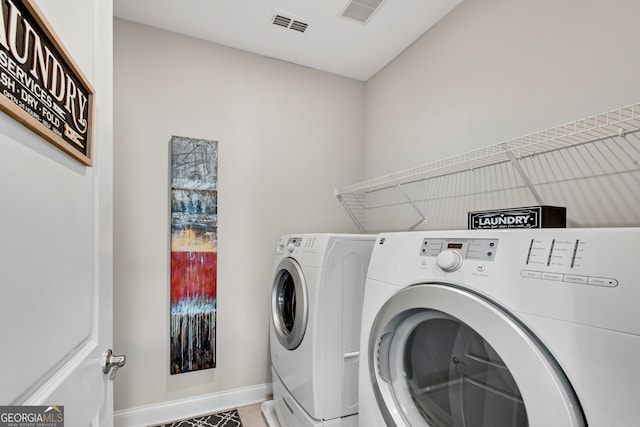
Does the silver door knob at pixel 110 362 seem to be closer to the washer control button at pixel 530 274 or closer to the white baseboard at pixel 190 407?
the washer control button at pixel 530 274

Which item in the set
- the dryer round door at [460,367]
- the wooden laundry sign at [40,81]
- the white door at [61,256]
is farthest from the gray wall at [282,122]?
the wooden laundry sign at [40,81]

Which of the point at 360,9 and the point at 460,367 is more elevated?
the point at 360,9

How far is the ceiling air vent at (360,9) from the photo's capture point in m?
1.84

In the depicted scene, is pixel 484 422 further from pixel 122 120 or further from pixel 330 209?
pixel 122 120

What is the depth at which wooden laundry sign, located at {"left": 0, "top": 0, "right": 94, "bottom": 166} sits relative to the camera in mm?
433

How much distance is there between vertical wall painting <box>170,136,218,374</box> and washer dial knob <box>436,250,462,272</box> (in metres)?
1.60

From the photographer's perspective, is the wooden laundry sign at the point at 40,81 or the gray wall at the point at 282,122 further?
the gray wall at the point at 282,122

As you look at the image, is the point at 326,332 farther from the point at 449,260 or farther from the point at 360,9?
the point at 360,9

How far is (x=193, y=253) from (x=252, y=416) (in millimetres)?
1124

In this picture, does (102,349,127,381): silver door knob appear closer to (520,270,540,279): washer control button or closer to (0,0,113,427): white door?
(0,0,113,427): white door

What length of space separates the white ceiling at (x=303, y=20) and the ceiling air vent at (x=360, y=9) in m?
0.03

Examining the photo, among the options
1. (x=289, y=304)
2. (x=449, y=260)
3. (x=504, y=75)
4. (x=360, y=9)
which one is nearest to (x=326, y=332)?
(x=289, y=304)

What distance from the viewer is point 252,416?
2.09 m

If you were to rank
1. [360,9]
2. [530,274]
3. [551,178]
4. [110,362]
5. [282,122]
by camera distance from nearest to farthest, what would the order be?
[530,274] < [110,362] < [551,178] < [360,9] < [282,122]
